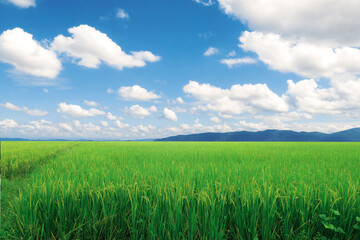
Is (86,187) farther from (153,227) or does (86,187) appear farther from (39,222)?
(153,227)

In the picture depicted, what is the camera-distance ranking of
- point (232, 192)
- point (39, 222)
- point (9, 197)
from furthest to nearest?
point (9, 197)
point (232, 192)
point (39, 222)

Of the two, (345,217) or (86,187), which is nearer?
(345,217)

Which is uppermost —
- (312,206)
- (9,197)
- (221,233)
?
(312,206)

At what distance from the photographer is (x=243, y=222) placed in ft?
8.34

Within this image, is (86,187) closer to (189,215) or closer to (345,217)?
(189,215)

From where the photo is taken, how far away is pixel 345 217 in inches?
103

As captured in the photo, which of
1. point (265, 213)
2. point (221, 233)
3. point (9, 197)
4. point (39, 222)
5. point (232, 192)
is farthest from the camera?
point (9, 197)

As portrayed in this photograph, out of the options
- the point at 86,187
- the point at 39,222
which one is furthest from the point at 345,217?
the point at 39,222

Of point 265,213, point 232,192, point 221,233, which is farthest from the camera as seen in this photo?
point 232,192

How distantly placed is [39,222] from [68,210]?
1.17ft

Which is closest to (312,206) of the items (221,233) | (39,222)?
(221,233)

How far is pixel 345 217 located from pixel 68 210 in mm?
3341

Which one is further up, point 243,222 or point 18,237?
point 243,222

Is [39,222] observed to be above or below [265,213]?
below
